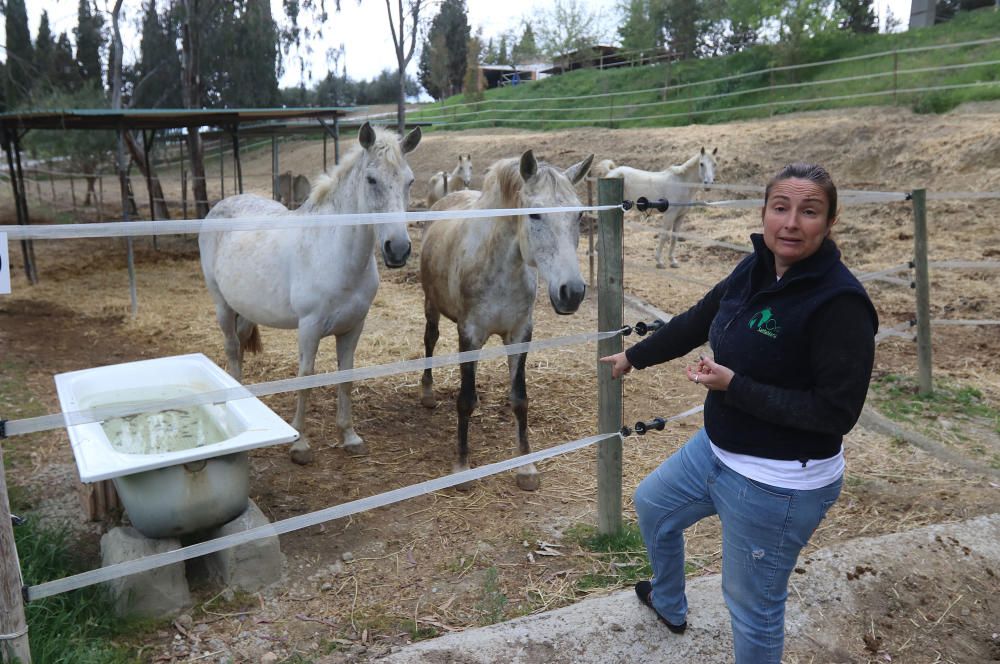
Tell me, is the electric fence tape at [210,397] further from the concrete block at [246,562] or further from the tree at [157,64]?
the tree at [157,64]

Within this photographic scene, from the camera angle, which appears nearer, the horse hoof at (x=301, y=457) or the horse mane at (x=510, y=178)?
the horse mane at (x=510, y=178)

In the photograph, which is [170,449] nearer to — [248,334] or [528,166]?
[248,334]

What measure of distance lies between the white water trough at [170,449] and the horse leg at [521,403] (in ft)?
4.17

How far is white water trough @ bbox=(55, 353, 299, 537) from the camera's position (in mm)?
2436

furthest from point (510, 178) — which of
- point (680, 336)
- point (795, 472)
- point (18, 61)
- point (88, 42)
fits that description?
point (88, 42)

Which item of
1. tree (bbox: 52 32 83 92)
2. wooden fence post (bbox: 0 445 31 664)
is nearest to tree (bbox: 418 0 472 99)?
tree (bbox: 52 32 83 92)

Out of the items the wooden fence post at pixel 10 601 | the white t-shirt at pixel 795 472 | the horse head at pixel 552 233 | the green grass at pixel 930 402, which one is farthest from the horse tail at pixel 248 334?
the green grass at pixel 930 402

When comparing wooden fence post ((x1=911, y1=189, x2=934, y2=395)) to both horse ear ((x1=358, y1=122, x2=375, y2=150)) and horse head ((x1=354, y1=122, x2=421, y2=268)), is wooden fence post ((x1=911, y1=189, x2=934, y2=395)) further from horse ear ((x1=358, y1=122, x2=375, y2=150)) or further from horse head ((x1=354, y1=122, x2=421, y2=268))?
horse ear ((x1=358, y1=122, x2=375, y2=150))

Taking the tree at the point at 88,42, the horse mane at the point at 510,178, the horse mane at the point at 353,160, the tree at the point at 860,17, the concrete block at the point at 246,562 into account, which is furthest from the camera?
the tree at the point at 860,17

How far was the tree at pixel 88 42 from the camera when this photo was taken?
1872cm

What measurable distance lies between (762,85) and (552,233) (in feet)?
62.9

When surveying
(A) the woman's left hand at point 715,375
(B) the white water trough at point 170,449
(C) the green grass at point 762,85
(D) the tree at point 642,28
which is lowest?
(B) the white water trough at point 170,449

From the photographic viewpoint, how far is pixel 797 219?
5.22 feet

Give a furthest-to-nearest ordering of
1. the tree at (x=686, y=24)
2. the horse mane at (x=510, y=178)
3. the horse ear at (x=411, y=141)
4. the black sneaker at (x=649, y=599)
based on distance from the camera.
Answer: the tree at (x=686, y=24) → the horse ear at (x=411, y=141) → the horse mane at (x=510, y=178) → the black sneaker at (x=649, y=599)
